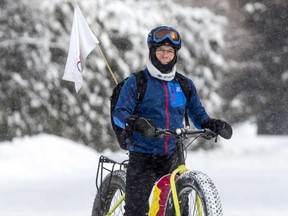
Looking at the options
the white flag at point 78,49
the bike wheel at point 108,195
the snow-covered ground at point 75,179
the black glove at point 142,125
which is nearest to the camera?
the black glove at point 142,125

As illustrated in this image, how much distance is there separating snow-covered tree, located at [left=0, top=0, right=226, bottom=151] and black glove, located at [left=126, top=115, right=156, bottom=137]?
12.0 meters

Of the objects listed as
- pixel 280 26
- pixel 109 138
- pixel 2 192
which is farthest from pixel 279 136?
pixel 2 192

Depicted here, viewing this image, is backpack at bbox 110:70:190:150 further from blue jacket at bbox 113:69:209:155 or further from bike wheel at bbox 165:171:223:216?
bike wheel at bbox 165:171:223:216

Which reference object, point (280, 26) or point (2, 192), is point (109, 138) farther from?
point (280, 26)

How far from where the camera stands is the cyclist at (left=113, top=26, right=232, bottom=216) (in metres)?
5.71

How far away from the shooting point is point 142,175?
5.91m

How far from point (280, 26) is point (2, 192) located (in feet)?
65.8

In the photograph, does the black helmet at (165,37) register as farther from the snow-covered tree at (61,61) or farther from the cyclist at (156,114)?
the snow-covered tree at (61,61)

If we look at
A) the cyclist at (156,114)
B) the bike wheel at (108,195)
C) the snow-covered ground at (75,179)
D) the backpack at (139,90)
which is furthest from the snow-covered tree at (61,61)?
the cyclist at (156,114)

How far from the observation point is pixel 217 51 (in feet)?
66.2

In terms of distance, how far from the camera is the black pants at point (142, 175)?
589cm

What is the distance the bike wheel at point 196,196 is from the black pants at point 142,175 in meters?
0.38

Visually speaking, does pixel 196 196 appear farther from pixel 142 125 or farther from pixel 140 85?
pixel 140 85

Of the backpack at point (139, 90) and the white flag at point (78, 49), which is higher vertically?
the white flag at point (78, 49)
